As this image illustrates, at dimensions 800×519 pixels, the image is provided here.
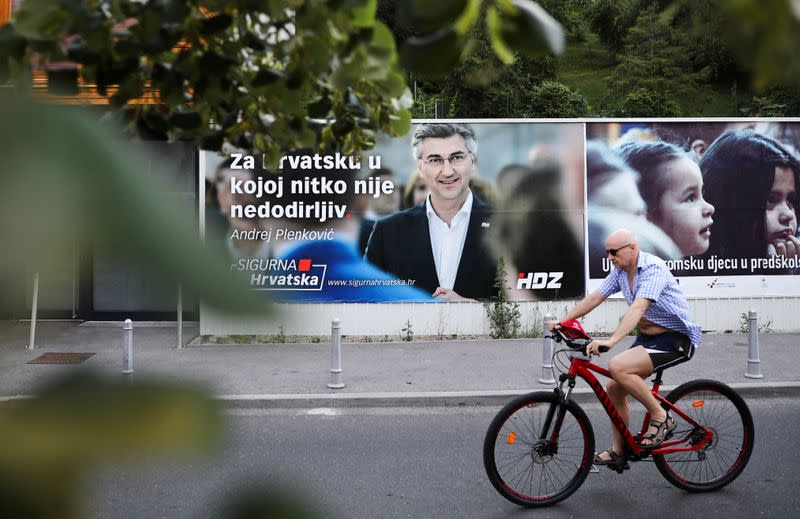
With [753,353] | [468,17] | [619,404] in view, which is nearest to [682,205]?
[753,353]

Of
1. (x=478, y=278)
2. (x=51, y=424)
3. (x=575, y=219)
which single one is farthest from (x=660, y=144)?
(x=51, y=424)

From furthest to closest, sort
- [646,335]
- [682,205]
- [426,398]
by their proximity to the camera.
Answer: [682,205], [426,398], [646,335]

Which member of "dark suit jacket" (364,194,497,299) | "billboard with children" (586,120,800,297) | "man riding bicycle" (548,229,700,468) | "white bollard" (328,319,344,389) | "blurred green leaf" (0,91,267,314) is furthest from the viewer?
"billboard with children" (586,120,800,297)

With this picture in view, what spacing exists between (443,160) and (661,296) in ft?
25.2

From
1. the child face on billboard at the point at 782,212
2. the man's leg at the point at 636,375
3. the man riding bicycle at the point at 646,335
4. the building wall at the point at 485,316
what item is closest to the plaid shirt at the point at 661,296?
the man riding bicycle at the point at 646,335

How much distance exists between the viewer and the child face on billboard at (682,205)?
12.9 m

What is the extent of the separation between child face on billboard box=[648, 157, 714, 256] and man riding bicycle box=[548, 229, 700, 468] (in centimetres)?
784

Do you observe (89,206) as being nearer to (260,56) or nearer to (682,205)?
(260,56)

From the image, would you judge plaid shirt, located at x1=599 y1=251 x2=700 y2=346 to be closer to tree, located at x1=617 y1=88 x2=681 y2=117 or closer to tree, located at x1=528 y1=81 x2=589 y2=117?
tree, located at x1=528 y1=81 x2=589 y2=117

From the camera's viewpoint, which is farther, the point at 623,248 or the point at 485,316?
the point at 485,316

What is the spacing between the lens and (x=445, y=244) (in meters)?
12.8

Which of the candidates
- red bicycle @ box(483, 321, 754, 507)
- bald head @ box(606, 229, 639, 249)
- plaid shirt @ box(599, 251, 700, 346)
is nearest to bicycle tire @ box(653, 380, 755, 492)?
red bicycle @ box(483, 321, 754, 507)

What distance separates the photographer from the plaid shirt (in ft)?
17.5

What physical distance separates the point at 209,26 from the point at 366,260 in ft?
37.7
